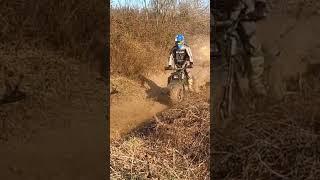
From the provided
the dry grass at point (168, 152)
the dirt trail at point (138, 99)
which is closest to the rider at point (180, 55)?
A: the dirt trail at point (138, 99)

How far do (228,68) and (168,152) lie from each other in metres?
0.86

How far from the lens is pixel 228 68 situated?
3.89 m

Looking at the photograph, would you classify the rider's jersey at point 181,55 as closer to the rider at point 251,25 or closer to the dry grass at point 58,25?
the dry grass at point 58,25

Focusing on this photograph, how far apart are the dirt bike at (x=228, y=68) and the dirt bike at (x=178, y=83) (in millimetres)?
3775

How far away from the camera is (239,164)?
354cm

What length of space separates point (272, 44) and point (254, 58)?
267 millimetres

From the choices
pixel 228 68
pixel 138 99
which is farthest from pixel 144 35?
pixel 228 68

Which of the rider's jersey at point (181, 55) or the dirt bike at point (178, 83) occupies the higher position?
the rider's jersey at point (181, 55)

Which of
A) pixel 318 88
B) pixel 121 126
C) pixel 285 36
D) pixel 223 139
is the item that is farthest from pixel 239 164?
pixel 121 126

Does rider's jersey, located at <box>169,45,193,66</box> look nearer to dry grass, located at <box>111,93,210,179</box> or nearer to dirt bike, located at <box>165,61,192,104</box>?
dirt bike, located at <box>165,61,192,104</box>

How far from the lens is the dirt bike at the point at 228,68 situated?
12.6ft

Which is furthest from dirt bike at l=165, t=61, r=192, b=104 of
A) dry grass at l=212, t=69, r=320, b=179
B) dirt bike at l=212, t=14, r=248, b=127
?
dry grass at l=212, t=69, r=320, b=179

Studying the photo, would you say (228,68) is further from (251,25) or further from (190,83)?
(190,83)

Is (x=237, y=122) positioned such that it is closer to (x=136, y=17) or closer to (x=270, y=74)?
(x=270, y=74)
